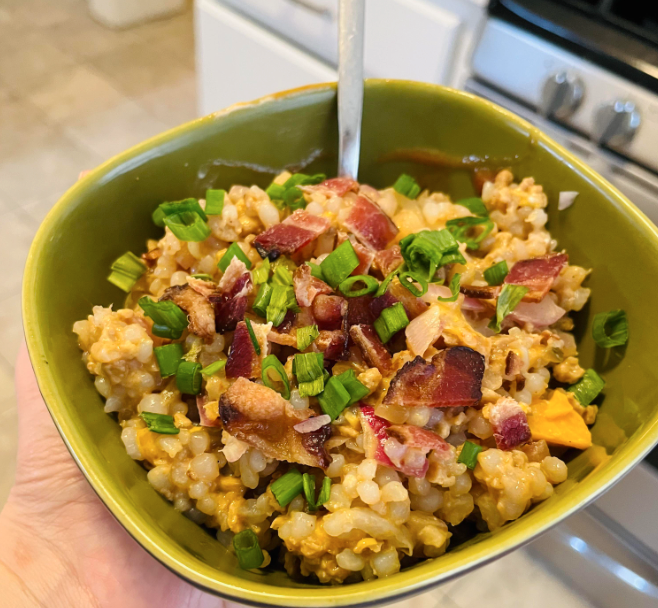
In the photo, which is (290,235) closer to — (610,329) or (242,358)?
(242,358)

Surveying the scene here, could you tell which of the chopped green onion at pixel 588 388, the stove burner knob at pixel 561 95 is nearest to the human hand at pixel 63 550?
the chopped green onion at pixel 588 388

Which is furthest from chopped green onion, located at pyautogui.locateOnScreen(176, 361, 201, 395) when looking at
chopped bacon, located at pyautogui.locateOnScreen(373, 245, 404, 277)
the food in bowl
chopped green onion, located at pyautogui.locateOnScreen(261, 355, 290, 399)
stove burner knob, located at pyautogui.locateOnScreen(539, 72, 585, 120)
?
stove burner knob, located at pyautogui.locateOnScreen(539, 72, 585, 120)

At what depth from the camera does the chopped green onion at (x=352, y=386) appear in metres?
0.75

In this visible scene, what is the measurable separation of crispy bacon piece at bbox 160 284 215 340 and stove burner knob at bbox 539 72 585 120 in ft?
3.18

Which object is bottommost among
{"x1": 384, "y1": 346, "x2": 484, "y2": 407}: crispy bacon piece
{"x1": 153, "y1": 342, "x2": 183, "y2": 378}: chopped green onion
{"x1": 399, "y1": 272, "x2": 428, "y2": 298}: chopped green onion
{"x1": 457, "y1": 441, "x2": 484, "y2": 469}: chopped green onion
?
{"x1": 153, "y1": 342, "x2": 183, "y2": 378}: chopped green onion

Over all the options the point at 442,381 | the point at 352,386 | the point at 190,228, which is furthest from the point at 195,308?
the point at 442,381

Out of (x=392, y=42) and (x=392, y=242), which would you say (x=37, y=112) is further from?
(x=392, y=242)

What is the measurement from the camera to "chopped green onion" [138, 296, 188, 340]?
0.83 metres

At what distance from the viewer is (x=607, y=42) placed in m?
1.23

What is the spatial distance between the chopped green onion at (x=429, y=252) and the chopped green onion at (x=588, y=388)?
26cm

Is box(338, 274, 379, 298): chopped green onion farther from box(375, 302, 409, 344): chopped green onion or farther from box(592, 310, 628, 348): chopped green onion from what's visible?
box(592, 310, 628, 348): chopped green onion

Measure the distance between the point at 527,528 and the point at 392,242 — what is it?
1.65ft

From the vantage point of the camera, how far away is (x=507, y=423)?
0.74 meters

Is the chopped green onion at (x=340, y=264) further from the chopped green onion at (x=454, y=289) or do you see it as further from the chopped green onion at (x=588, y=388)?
the chopped green onion at (x=588, y=388)
